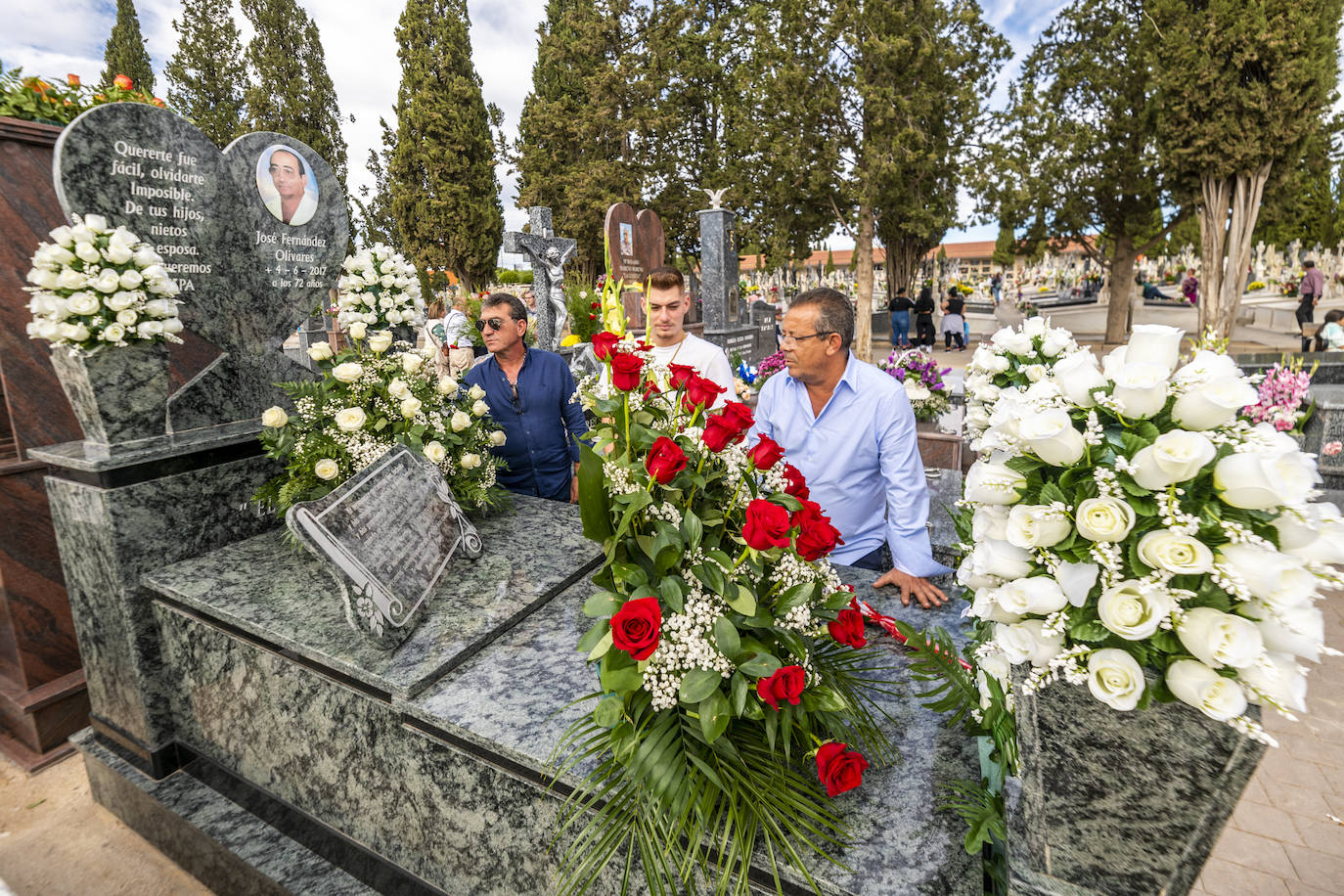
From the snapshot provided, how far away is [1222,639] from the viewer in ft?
3.03

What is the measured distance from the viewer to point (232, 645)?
95.5 inches

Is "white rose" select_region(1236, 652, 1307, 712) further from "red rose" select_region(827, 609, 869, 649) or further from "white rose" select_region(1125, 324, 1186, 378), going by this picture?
"red rose" select_region(827, 609, 869, 649)

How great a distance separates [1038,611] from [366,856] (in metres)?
2.25

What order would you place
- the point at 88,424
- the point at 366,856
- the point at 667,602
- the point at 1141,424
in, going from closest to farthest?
the point at 1141,424 < the point at 667,602 < the point at 366,856 < the point at 88,424

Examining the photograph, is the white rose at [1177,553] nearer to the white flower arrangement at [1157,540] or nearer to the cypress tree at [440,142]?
the white flower arrangement at [1157,540]

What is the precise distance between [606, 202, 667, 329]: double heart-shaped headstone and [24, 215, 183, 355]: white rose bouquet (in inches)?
404

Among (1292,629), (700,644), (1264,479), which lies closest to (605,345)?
(700,644)

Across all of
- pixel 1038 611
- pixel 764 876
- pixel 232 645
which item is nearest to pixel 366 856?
pixel 232 645

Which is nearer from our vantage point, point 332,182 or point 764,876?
point 764,876

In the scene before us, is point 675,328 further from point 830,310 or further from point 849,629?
point 849,629

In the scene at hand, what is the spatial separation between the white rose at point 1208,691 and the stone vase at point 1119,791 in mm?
67

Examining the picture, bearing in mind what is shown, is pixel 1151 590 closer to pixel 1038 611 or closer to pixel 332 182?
pixel 1038 611

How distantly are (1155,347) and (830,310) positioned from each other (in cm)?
183

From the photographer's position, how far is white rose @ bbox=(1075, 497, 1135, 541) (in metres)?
0.98
